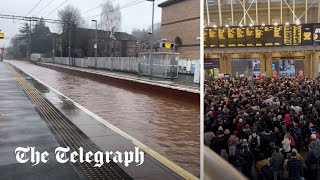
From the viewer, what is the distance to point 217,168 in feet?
4.89

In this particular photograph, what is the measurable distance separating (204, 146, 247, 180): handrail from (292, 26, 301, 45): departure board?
1.87 ft

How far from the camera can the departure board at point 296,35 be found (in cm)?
138

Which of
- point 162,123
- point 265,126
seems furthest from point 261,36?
point 162,123

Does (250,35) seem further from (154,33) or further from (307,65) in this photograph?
(154,33)

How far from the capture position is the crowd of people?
1288 millimetres

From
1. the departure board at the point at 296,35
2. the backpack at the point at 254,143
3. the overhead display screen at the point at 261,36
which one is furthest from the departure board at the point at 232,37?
the backpack at the point at 254,143

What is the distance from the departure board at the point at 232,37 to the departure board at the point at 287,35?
0.20m

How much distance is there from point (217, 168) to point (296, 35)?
25.1 inches

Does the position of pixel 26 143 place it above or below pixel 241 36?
below

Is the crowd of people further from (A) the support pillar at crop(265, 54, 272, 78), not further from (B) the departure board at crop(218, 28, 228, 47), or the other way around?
(B) the departure board at crop(218, 28, 228, 47)

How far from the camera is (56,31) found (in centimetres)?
368

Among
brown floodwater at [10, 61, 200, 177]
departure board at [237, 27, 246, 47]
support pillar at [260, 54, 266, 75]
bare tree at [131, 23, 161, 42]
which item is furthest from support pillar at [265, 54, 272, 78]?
bare tree at [131, 23, 161, 42]

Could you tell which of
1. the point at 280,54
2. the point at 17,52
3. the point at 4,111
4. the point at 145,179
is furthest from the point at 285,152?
the point at 4,111

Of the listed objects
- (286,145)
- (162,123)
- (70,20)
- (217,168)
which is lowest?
(162,123)
